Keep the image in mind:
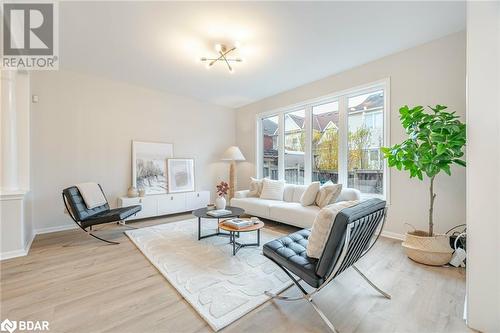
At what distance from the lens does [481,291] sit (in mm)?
1464

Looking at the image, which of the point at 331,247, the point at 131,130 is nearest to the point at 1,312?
the point at 331,247

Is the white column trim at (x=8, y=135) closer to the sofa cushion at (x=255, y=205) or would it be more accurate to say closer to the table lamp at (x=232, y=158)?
the sofa cushion at (x=255, y=205)

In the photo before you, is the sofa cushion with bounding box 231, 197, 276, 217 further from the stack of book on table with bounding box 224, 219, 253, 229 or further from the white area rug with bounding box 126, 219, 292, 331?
the stack of book on table with bounding box 224, 219, 253, 229

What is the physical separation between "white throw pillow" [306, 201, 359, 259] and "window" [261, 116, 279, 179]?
12.3ft

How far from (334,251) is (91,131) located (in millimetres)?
4610

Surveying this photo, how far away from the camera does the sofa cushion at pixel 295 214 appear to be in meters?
3.37

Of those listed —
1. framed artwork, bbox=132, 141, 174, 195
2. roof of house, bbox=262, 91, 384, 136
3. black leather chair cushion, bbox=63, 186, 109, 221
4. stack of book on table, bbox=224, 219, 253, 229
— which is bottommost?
stack of book on table, bbox=224, 219, 253, 229

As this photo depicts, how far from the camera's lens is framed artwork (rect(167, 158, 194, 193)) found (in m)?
4.93

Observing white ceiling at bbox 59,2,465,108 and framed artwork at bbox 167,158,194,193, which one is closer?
white ceiling at bbox 59,2,465,108

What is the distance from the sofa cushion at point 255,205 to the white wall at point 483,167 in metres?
2.80

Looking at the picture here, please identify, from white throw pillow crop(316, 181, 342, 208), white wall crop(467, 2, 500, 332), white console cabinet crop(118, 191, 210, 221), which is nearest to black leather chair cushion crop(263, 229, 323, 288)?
white wall crop(467, 2, 500, 332)

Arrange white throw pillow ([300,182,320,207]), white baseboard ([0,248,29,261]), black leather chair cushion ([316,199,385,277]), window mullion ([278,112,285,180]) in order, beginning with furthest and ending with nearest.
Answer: window mullion ([278,112,285,180]) < white throw pillow ([300,182,320,207]) < white baseboard ([0,248,29,261]) < black leather chair cushion ([316,199,385,277])

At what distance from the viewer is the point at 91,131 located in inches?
159

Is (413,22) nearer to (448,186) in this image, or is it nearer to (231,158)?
(448,186)
